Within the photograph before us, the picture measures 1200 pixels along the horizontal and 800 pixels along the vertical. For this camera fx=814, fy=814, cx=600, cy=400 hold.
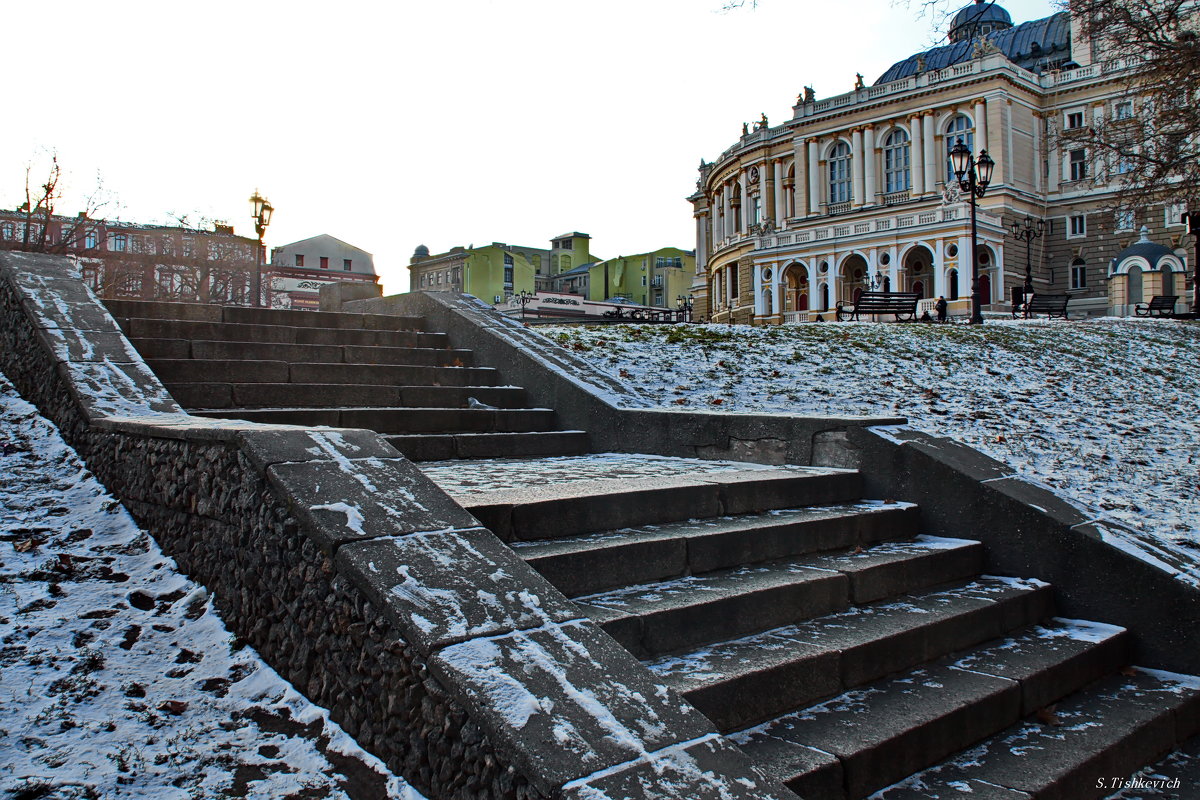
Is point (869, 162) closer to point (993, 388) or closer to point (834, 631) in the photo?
point (993, 388)

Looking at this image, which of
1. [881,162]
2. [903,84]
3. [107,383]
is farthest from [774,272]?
[107,383]

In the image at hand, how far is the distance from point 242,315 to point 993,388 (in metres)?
8.45

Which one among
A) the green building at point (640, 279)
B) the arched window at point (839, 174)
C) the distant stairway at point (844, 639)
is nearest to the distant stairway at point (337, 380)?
the distant stairway at point (844, 639)

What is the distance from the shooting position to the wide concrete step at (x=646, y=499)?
370 centimetres

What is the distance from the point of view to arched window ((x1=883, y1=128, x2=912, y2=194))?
55.9 meters

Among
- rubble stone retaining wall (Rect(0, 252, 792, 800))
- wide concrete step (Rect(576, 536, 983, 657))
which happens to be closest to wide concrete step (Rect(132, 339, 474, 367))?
rubble stone retaining wall (Rect(0, 252, 792, 800))

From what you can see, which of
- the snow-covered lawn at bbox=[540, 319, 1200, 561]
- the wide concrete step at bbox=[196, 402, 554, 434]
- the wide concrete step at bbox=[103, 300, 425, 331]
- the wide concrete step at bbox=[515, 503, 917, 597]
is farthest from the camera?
the wide concrete step at bbox=[103, 300, 425, 331]

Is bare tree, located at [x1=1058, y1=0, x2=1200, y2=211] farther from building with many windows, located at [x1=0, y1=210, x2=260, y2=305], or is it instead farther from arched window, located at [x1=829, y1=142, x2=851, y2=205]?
arched window, located at [x1=829, y1=142, x2=851, y2=205]

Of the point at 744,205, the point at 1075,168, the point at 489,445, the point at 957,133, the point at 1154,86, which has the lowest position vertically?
the point at 489,445

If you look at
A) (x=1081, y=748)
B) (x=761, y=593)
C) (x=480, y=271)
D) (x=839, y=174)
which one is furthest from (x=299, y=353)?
(x=480, y=271)

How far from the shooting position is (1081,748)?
316 cm

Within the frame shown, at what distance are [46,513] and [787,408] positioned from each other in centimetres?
632

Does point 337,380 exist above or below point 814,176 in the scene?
below

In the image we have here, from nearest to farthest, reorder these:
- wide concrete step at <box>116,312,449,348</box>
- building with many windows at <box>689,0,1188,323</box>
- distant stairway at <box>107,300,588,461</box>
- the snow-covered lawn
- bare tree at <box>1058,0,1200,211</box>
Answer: distant stairway at <box>107,300,588,461</box> < the snow-covered lawn < wide concrete step at <box>116,312,449,348</box> < bare tree at <box>1058,0,1200,211</box> < building with many windows at <box>689,0,1188,323</box>
